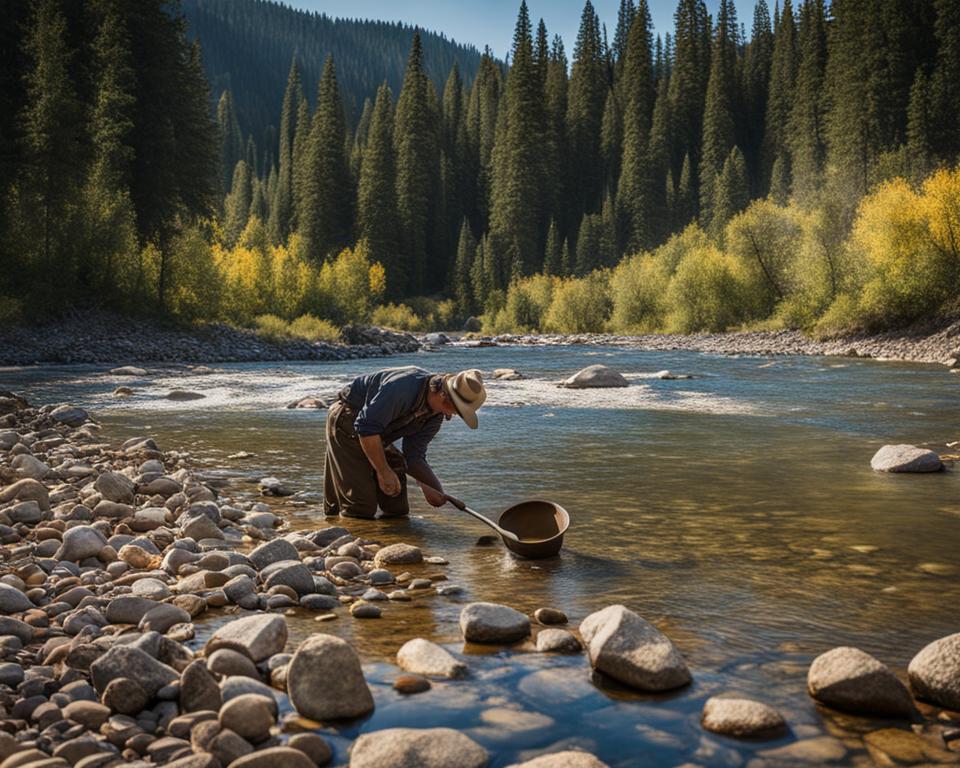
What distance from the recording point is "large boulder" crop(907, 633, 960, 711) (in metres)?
3.62

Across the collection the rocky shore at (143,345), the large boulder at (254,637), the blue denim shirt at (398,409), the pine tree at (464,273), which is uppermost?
the pine tree at (464,273)

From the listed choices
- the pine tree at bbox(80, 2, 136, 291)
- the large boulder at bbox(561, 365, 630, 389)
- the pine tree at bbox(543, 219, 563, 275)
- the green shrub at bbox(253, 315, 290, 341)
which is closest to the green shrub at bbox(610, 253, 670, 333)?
the pine tree at bbox(543, 219, 563, 275)

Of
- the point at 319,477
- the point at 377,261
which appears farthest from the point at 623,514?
the point at 377,261

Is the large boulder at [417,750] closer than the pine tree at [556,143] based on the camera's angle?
Yes

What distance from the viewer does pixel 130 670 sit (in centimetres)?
348

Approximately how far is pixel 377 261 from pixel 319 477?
6291 cm

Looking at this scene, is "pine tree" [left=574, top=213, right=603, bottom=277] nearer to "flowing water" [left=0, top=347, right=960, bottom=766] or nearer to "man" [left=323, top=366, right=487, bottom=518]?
"flowing water" [left=0, top=347, right=960, bottom=766]

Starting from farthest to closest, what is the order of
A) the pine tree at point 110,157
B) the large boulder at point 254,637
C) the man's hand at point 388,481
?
the pine tree at point 110,157
the man's hand at point 388,481
the large boulder at point 254,637

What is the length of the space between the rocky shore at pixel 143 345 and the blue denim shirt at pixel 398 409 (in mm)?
22465

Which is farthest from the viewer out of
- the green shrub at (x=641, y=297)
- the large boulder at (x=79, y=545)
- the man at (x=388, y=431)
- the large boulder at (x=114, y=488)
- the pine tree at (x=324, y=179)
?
the pine tree at (x=324, y=179)

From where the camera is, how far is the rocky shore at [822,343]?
27.7 m

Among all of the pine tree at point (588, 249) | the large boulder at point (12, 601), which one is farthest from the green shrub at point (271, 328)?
the pine tree at point (588, 249)

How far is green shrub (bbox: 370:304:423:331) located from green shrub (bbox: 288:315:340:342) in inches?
812

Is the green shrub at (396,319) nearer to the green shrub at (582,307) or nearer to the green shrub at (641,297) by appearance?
the green shrub at (582,307)
